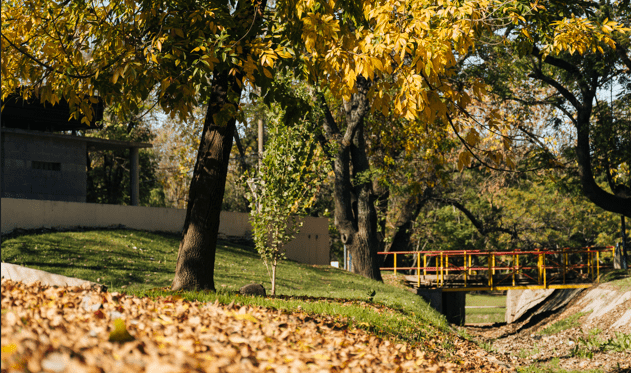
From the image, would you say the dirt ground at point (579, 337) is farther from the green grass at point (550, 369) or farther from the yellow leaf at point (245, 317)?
the yellow leaf at point (245, 317)

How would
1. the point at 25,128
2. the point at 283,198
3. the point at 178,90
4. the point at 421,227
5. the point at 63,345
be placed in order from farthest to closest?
1. the point at 421,227
2. the point at 25,128
3. the point at 283,198
4. the point at 178,90
5. the point at 63,345

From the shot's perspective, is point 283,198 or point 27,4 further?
point 283,198

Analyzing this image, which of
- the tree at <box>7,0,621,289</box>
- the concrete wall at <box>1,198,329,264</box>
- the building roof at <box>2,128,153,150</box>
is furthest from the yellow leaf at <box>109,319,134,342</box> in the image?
the building roof at <box>2,128,153,150</box>

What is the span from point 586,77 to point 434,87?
1157 cm

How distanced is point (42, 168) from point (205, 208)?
1475cm

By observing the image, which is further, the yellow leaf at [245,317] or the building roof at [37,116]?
the building roof at [37,116]

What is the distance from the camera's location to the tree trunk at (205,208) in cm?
804

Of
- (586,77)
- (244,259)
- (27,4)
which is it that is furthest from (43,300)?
(586,77)

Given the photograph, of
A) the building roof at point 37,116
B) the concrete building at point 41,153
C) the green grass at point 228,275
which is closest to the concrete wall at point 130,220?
the green grass at point 228,275

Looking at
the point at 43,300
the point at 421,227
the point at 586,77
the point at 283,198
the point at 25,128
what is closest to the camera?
the point at 43,300

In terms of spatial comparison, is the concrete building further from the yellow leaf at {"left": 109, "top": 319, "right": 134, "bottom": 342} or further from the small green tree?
the yellow leaf at {"left": 109, "top": 319, "right": 134, "bottom": 342}

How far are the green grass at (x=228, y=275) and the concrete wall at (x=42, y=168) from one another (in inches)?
160

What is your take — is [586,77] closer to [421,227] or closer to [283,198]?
[283,198]

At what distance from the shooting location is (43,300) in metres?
4.58
